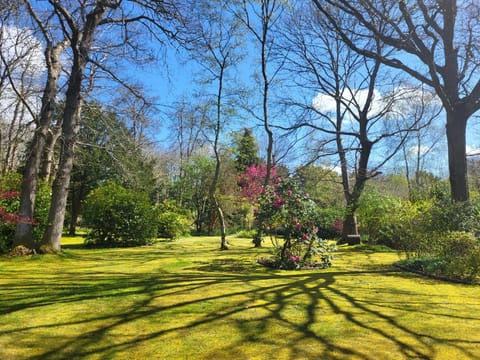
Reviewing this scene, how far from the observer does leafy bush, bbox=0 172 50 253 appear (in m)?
8.66

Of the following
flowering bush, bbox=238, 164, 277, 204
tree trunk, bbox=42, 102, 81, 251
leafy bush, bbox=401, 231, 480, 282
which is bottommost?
leafy bush, bbox=401, 231, 480, 282

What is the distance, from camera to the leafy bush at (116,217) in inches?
534

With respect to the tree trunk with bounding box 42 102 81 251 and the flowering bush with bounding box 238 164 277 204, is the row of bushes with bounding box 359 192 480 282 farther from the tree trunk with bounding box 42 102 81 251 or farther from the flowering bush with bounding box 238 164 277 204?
the flowering bush with bounding box 238 164 277 204

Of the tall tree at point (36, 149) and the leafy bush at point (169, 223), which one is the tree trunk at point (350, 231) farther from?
the tall tree at point (36, 149)

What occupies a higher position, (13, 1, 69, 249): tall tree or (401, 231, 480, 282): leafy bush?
(13, 1, 69, 249): tall tree

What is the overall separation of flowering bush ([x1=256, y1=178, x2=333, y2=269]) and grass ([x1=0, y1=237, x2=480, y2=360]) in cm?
185

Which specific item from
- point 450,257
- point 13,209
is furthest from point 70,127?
point 450,257

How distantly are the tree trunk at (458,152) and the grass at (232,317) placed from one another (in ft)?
12.8

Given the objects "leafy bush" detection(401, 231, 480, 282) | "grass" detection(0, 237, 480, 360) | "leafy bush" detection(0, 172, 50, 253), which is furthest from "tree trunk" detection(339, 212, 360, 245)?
"leafy bush" detection(0, 172, 50, 253)

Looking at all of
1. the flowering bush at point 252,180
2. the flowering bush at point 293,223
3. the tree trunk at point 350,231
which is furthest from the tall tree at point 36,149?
the flowering bush at point 252,180

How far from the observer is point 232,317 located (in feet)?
12.4

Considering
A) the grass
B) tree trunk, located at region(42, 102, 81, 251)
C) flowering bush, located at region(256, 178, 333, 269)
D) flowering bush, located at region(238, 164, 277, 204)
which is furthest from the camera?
flowering bush, located at region(238, 164, 277, 204)

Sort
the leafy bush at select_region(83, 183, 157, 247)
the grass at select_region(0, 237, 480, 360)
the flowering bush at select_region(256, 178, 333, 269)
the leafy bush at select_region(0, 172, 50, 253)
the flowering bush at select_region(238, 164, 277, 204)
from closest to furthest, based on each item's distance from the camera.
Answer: the grass at select_region(0, 237, 480, 360) < the flowering bush at select_region(256, 178, 333, 269) < the leafy bush at select_region(0, 172, 50, 253) < the leafy bush at select_region(83, 183, 157, 247) < the flowering bush at select_region(238, 164, 277, 204)

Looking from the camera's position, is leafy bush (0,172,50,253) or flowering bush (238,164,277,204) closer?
leafy bush (0,172,50,253)
